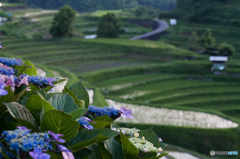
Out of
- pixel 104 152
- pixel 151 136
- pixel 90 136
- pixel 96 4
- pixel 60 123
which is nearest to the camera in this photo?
→ pixel 60 123

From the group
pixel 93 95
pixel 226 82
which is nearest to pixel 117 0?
pixel 226 82

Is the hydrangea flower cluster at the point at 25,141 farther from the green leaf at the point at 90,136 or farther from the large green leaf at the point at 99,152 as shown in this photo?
the large green leaf at the point at 99,152

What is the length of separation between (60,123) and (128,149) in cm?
34

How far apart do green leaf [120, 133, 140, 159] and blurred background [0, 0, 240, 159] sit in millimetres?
7210

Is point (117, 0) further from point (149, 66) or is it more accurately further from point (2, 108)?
point (2, 108)

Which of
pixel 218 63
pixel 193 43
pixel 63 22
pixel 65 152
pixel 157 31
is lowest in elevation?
pixel 218 63

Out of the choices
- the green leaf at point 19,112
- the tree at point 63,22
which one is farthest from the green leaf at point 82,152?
the tree at point 63,22

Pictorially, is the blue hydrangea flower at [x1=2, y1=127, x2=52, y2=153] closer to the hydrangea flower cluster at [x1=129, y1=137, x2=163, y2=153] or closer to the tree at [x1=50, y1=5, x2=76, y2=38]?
the hydrangea flower cluster at [x1=129, y1=137, x2=163, y2=153]

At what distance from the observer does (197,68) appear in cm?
1767

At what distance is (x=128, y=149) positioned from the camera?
1.12 metres

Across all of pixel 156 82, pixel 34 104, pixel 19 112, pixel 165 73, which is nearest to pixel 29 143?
pixel 19 112

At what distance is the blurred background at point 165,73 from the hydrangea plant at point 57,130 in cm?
716

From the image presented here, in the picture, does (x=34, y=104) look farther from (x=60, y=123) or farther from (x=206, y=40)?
(x=206, y=40)

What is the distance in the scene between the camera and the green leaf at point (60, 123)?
94 cm
